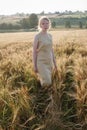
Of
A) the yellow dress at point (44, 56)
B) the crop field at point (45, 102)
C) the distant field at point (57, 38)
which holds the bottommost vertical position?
the distant field at point (57, 38)

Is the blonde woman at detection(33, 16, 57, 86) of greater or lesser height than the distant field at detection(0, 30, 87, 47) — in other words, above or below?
above

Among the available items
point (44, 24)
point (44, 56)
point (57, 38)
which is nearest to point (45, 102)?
point (44, 56)

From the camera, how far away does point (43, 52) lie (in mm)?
6809

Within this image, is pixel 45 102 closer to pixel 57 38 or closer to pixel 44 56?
pixel 44 56

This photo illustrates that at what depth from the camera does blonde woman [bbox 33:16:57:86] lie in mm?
6555

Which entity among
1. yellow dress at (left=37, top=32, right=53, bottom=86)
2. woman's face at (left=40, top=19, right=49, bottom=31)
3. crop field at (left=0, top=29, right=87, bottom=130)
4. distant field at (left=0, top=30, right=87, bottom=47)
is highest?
woman's face at (left=40, top=19, right=49, bottom=31)

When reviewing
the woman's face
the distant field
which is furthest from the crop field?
the distant field

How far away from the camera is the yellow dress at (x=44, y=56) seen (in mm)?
6602

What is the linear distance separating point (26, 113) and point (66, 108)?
694mm

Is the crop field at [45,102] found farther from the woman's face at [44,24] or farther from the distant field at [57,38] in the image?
the distant field at [57,38]

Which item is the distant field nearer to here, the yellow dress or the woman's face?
the yellow dress

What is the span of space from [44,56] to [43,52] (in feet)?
0.26

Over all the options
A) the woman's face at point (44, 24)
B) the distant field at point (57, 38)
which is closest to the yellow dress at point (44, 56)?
the woman's face at point (44, 24)

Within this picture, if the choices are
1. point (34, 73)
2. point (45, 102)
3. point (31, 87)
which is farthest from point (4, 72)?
point (45, 102)
